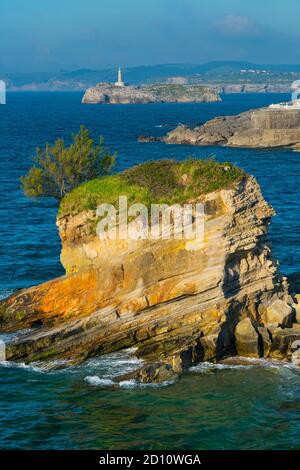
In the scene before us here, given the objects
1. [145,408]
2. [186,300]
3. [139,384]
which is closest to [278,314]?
[186,300]

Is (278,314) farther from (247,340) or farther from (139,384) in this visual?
(139,384)

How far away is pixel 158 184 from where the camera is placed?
33000mm

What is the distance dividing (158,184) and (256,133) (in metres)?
88.3

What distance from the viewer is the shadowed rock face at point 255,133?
116019 millimetres

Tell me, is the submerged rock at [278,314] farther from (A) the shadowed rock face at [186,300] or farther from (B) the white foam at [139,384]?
(B) the white foam at [139,384]

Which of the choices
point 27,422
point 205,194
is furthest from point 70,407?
point 205,194

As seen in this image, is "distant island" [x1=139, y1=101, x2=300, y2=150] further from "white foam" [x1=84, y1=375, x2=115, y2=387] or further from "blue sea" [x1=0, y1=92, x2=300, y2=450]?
"white foam" [x1=84, y1=375, x2=115, y2=387]

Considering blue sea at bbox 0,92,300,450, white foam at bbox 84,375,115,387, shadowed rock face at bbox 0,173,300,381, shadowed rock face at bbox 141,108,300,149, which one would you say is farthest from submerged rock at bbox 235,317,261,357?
shadowed rock face at bbox 141,108,300,149

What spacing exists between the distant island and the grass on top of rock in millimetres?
81233

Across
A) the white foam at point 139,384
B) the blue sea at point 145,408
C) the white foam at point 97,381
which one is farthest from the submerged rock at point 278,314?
the white foam at point 97,381

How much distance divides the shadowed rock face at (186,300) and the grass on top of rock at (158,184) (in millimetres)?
758
